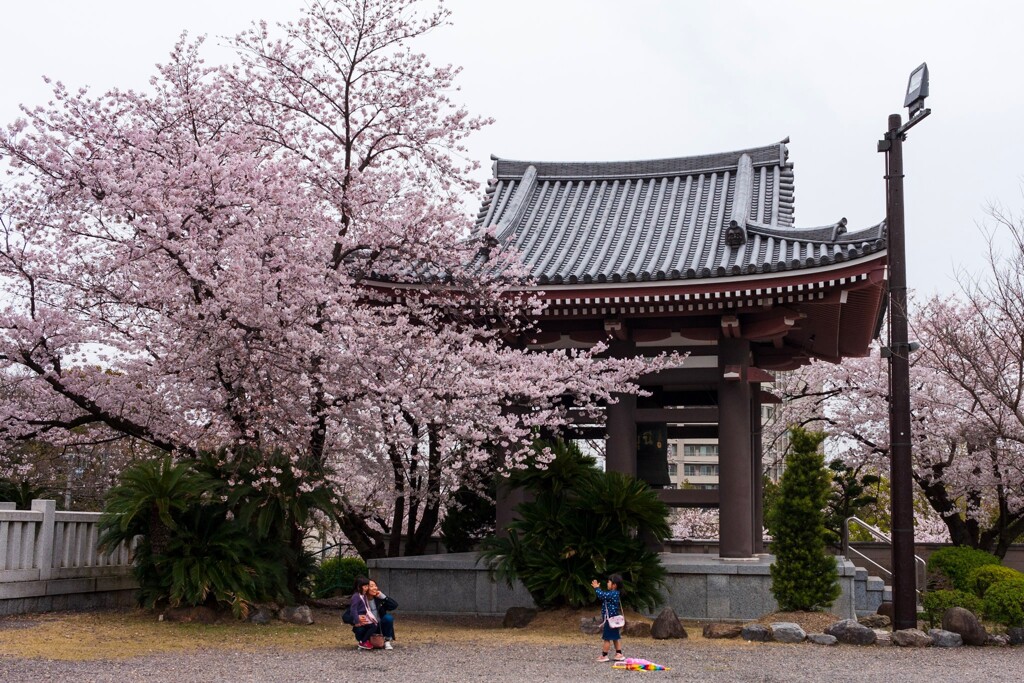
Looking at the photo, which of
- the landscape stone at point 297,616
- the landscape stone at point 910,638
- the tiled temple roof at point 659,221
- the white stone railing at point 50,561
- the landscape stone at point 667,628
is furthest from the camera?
the tiled temple roof at point 659,221

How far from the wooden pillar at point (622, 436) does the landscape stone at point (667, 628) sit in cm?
344

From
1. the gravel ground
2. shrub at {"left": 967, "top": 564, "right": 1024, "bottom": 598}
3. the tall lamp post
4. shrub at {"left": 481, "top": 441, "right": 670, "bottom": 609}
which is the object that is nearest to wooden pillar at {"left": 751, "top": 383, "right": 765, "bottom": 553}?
shrub at {"left": 967, "top": 564, "right": 1024, "bottom": 598}

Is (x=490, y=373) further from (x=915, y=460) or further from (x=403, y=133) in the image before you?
(x=915, y=460)

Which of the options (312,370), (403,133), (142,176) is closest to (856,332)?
(403,133)

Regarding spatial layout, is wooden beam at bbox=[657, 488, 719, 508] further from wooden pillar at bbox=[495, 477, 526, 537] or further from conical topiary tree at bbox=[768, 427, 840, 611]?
conical topiary tree at bbox=[768, 427, 840, 611]

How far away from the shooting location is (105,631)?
39.0 ft

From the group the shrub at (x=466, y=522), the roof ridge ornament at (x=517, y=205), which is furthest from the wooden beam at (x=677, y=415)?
the shrub at (x=466, y=522)

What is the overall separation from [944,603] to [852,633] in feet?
7.28

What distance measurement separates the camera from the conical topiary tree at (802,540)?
537 inches

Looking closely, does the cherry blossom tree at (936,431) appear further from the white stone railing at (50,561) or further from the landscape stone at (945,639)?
the white stone railing at (50,561)

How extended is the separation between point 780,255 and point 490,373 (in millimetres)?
4836

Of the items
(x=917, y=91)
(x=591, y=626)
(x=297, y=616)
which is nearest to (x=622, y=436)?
(x=591, y=626)

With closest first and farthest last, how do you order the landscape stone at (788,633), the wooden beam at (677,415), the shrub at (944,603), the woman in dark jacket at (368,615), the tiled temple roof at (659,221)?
the woman in dark jacket at (368,615) < the landscape stone at (788,633) < the shrub at (944,603) < the tiled temple roof at (659,221) < the wooden beam at (677,415)

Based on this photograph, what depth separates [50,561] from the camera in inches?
549
